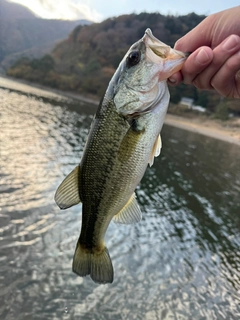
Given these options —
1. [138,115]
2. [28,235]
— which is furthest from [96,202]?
[28,235]

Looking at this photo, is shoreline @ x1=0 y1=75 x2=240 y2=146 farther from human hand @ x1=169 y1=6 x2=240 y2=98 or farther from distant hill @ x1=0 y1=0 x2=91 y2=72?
distant hill @ x1=0 y1=0 x2=91 y2=72

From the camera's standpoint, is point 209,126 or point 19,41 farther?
point 19,41

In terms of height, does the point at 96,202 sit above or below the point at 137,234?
above

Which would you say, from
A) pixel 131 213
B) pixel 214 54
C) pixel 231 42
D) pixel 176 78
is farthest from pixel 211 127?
pixel 231 42

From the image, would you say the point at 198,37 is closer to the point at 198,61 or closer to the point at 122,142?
the point at 198,61

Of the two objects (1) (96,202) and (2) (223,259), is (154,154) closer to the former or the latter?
(1) (96,202)

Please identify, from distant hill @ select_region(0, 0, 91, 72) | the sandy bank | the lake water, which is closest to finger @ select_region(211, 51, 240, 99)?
the lake water
